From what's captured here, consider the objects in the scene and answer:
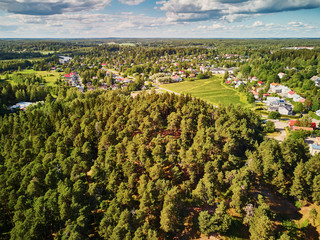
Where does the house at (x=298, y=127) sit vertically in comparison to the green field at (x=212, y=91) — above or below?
below

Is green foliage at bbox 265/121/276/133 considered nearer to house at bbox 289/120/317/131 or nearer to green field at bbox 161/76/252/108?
house at bbox 289/120/317/131

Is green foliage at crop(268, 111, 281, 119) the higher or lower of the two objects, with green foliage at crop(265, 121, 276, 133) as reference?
higher

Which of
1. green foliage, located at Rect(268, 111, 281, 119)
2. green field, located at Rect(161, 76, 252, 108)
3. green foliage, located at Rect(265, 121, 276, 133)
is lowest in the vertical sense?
green foliage, located at Rect(265, 121, 276, 133)

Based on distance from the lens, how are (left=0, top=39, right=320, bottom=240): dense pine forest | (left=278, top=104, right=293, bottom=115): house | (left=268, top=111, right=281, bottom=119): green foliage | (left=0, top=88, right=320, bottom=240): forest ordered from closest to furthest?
(left=0, top=88, right=320, bottom=240): forest, (left=0, top=39, right=320, bottom=240): dense pine forest, (left=268, top=111, right=281, bottom=119): green foliage, (left=278, top=104, right=293, bottom=115): house

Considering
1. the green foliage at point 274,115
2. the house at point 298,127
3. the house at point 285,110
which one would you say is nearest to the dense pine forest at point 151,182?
the house at point 298,127

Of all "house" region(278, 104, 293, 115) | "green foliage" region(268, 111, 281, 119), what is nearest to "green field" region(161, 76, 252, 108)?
"house" region(278, 104, 293, 115)

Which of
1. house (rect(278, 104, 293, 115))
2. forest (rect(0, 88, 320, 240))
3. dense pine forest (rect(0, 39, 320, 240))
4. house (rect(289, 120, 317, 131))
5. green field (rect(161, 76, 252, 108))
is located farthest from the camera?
green field (rect(161, 76, 252, 108))

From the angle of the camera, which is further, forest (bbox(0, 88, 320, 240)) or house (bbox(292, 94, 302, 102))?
house (bbox(292, 94, 302, 102))

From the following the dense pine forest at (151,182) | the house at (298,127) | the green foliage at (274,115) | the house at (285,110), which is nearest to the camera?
the dense pine forest at (151,182)

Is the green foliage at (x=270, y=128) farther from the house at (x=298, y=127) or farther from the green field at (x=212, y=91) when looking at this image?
the green field at (x=212, y=91)
